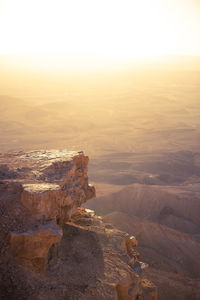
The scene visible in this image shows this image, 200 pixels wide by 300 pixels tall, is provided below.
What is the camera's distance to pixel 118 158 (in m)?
31.8

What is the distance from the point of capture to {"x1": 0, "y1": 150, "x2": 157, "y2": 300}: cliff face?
18.6 feet

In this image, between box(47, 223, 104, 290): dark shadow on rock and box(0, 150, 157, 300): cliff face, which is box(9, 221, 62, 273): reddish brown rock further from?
box(47, 223, 104, 290): dark shadow on rock

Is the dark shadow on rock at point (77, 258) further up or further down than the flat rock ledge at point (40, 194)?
further down

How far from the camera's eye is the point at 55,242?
19.9 ft

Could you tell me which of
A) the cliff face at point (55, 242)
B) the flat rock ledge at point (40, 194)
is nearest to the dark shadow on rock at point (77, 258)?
the cliff face at point (55, 242)

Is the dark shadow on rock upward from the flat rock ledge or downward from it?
downward

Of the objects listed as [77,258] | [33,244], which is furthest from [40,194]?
[77,258]

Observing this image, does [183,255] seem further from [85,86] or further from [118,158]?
[85,86]

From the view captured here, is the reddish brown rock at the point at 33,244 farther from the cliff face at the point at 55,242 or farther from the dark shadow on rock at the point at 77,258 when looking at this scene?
the dark shadow on rock at the point at 77,258

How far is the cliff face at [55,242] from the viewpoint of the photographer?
5.66m

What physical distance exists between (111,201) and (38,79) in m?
58.3

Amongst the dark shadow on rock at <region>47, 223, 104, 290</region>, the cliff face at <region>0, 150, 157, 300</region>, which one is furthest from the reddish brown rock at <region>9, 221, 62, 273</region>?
the dark shadow on rock at <region>47, 223, 104, 290</region>

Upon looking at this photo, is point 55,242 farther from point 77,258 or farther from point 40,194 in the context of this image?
point 77,258

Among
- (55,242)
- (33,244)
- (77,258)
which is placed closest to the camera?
(33,244)
